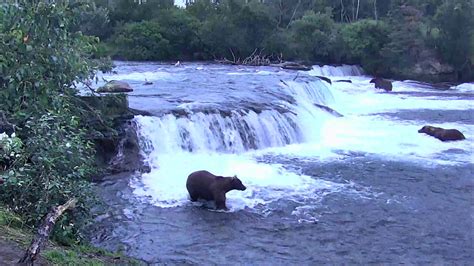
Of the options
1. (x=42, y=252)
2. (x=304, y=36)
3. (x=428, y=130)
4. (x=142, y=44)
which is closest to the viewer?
(x=42, y=252)

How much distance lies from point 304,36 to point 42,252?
37.3 m

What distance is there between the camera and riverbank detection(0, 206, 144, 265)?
17.9ft

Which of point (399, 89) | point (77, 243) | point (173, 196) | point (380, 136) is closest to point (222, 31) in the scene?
point (399, 89)

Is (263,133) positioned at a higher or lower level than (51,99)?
lower

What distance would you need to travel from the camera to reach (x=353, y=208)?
10.4m

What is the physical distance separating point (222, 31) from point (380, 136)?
26.4m

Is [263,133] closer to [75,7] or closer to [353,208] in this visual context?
[353,208]

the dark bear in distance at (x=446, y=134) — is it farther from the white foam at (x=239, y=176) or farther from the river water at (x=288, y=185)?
the white foam at (x=239, y=176)

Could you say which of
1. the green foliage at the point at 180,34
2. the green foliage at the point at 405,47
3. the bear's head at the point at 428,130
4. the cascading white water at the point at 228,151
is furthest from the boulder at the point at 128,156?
the green foliage at the point at 180,34

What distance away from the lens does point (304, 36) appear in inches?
1628

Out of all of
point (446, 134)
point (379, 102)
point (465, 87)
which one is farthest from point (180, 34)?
point (446, 134)

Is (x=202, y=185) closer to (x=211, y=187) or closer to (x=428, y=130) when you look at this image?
(x=211, y=187)

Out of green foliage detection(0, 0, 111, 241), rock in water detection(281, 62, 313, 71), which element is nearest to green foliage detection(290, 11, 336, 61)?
rock in water detection(281, 62, 313, 71)

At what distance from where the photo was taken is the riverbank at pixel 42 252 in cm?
546
